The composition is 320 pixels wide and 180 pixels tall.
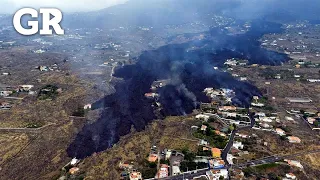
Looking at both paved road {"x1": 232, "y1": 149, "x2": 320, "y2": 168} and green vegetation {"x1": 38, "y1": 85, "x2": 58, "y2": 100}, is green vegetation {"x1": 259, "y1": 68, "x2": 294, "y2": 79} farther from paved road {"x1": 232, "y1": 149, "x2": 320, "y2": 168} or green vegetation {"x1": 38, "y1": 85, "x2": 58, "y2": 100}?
green vegetation {"x1": 38, "y1": 85, "x2": 58, "y2": 100}

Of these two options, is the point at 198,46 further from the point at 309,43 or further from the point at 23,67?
the point at 23,67

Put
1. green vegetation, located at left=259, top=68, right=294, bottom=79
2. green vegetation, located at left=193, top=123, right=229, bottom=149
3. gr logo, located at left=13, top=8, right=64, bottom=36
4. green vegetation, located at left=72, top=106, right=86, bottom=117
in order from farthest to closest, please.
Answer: green vegetation, located at left=259, top=68, right=294, bottom=79
green vegetation, located at left=72, top=106, right=86, bottom=117
green vegetation, located at left=193, top=123, right=229, bottom=149
gr logo, located at left=13, top=8, right=64, bottom=36

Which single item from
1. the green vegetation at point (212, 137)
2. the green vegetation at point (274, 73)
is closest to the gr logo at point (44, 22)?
the green vegetation at point (212, 137)

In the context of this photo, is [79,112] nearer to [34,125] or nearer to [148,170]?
[34,125]

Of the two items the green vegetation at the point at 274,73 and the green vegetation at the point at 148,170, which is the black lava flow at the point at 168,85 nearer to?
the green vegetation at the point at 148,170

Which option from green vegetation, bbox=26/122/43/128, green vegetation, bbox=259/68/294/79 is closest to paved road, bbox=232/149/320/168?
green vegetation, bbox=26/122/43/128

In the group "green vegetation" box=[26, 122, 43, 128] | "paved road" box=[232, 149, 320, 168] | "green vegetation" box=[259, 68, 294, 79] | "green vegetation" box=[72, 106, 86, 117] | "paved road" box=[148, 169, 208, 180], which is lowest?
"green vegetation" box=[26, 122, 43, 128]

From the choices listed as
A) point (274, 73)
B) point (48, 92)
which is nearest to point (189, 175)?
point (48, 92)

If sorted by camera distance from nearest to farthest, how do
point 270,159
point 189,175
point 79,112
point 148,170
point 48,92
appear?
point 189,175, point 148,170, point 270,159, point 79,112, point 48,92
